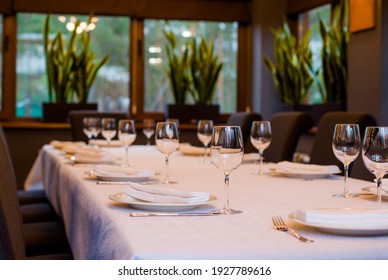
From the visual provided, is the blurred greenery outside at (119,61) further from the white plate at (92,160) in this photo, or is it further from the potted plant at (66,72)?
the white plate at (92,160)

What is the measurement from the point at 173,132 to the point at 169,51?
4.44 m

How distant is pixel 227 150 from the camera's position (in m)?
1.27

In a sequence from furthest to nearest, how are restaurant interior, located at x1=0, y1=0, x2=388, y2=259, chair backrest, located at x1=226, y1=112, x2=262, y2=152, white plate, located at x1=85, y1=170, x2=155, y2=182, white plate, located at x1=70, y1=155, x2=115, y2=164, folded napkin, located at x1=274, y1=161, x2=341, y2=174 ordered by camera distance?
1. restaurant interior, located at x1=0, y1=0, x2=388, y2=259
2. chair backrest, located at x1=226, y1=112, x2=262, y2=152
3. white plate, located at x1=70, y1=155, x2=115, y2=164
4. folded napkin, located at x1=274, y1=161, x2=341, y2=174
5. white plate, located at x1=85, y1=170, x2=155, y2=182

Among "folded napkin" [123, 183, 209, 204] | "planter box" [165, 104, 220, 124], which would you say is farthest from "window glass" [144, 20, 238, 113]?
"folded napkin" [123, 183, 209, 204]

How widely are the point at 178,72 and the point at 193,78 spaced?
6.2 inches

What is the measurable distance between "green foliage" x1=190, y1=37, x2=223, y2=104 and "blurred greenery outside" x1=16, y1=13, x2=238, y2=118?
0.46 m

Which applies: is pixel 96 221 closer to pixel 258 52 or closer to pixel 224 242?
pixel 224 242

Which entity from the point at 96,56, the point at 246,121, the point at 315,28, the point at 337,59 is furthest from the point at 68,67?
the point at 246,121

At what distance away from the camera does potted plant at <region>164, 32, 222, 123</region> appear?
5977 mm

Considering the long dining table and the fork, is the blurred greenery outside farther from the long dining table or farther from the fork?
the fork

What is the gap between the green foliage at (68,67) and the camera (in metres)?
5.73

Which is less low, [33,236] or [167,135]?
[167,135]

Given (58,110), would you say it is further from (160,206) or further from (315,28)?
(160,206)

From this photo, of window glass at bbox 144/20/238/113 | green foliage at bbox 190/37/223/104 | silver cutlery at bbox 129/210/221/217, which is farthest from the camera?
window glass at bbox 144/20/238/113
